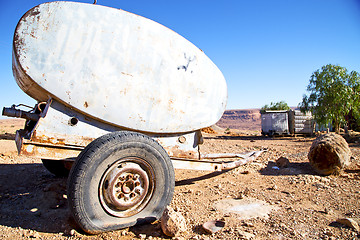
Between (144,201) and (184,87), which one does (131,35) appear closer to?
(184,87)

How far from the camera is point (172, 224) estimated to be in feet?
6.75

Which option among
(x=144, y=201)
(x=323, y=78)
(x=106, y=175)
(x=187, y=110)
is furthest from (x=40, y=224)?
(x=323, y=78)

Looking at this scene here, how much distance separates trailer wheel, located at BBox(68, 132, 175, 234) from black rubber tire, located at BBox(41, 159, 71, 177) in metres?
2.11

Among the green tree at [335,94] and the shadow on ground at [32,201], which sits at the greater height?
the green tree at [335,94]

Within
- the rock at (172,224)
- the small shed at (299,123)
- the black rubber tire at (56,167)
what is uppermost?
the small shed at (299,123)

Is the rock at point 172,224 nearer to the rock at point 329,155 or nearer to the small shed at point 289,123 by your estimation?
the rock at point 329,155

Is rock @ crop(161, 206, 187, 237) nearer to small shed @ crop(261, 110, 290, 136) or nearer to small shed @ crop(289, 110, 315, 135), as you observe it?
small shed @ crop(261, 110, 290, 136)

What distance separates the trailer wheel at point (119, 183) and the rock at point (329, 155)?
12.1 ft

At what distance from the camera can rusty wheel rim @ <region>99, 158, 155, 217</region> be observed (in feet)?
6.74

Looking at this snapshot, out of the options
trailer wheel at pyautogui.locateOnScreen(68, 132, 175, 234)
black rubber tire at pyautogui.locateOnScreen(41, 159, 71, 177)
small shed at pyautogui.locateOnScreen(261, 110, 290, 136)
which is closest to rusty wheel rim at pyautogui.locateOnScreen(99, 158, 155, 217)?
trailer wheel at pyautogui.locateOnScreen(68, 132, 175, 234)

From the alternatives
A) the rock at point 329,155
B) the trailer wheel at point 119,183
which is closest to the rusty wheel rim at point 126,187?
the trailer wheel at point 119,183

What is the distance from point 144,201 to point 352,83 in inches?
681

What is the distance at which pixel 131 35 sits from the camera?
2.54 m

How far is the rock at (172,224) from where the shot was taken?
6.72 feet
